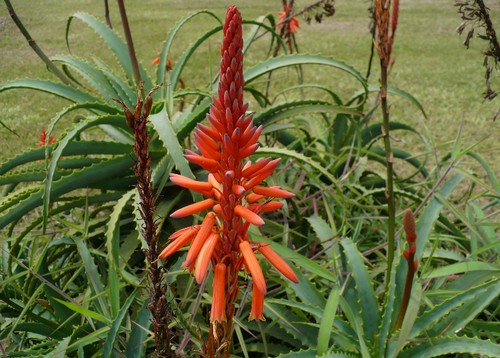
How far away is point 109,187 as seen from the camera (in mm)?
2014

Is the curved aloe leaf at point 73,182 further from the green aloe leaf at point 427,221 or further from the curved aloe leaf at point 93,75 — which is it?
the green aloe leaf at point 427,221

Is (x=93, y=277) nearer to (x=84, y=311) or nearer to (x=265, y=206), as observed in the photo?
(x=84, y=311)

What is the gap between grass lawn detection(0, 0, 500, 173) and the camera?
4.50 m

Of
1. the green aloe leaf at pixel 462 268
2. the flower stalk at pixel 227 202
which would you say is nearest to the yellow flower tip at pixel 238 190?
the flower stalk at pixel 227 202

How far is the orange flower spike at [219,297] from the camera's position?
0.84m

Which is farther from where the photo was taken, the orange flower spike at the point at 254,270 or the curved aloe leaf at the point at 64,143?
the curved aloe leaf at the point at 64,143

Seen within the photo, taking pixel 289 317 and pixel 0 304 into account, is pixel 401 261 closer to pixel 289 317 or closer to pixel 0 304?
pixel 289 317

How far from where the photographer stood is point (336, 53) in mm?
6727

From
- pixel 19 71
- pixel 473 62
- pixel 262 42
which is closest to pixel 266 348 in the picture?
pixel 19 71

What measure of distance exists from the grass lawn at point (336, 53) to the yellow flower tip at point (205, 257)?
7.16ft

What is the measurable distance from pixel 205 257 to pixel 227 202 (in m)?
0.09

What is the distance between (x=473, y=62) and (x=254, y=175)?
6083 millimetres

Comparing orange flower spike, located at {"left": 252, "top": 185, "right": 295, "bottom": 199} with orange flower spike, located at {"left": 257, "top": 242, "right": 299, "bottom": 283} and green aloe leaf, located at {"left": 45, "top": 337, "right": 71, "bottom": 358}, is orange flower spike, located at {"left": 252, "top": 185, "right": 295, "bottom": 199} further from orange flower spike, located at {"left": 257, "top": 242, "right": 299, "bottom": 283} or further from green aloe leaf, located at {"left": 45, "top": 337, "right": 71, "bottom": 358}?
green aloe leaf, located at {"left": 45, "top": 337, "right": 71, "bottom": 358}

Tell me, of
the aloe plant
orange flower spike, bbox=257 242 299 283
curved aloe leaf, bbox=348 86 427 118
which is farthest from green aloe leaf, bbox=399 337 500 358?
curved aloe leaf, bbox=348 86 427 118
